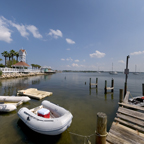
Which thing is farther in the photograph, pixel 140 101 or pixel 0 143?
pixel 140 101

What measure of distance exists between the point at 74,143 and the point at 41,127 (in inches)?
70.5

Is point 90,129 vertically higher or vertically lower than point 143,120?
lower

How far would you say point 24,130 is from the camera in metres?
4.65

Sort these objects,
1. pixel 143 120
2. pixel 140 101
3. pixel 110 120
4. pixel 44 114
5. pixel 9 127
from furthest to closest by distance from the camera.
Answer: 1. pixel 140 101
2. pixel 110 120
3. pixel 9 127
4. pixel 44 114
5. pixel 143 120

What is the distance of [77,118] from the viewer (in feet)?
19.9

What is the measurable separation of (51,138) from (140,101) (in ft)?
30.7

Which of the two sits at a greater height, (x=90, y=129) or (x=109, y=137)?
(x=109, y=137)

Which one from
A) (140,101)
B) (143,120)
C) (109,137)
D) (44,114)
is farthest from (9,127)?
(140,101)

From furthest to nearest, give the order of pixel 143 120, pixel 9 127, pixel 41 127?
pixel 9 127 < pixel 143 120 < pixel 41 127

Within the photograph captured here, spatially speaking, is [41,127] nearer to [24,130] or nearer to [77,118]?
[24,130]

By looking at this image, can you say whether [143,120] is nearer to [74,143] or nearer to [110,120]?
[110,120]

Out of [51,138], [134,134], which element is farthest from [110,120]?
[51,138]

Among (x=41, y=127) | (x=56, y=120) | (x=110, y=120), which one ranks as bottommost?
(x=110, y=120)

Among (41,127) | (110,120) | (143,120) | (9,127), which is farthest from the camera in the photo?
(110,120)
